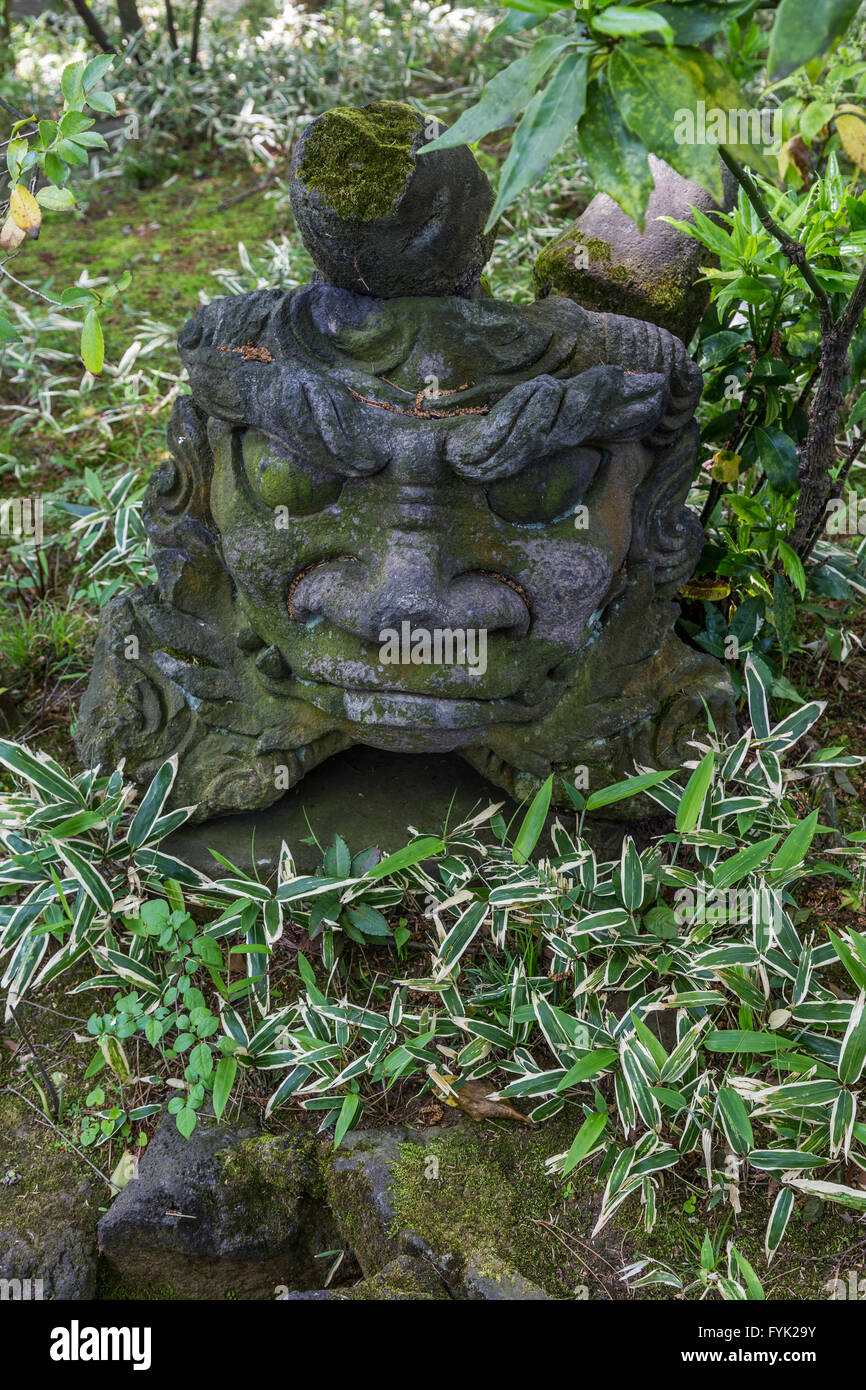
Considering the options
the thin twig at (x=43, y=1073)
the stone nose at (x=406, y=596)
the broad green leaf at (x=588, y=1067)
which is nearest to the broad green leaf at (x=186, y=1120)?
the thin twig at (x=43, y=1073)

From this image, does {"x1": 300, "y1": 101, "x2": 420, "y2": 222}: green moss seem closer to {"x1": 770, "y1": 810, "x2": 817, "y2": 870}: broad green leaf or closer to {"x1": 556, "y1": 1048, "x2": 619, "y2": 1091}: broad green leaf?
{"x1": 770, "y1": 810, "x2": 817, "y2": 870}: broad green leaf

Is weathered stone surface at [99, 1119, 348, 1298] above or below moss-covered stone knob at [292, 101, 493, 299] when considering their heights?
below

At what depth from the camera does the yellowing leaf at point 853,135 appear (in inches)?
65.3

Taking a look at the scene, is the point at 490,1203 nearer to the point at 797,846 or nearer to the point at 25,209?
the point at 797,846

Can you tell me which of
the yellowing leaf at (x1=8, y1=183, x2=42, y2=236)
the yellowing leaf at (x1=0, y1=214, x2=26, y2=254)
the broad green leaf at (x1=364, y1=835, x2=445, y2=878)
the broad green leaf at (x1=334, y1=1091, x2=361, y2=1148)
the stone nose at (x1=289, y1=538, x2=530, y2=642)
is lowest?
the broad green leaf at (x1=334, y1=1091, x2=361, y2=1148)

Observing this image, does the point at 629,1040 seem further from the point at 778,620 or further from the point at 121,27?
the point at 121,27

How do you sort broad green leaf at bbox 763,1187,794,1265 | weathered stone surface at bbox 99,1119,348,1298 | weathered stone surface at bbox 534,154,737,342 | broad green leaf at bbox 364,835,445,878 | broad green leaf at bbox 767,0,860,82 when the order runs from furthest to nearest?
weathered stone surface at bbox 534,154,737,342, broad green leaf at bbox 364,835,445,878, weathered stone surface at bbox 99,1119,348,1298, broad green leaf at bbox 763,1187,794,1265, broad green leaf at bbox 767,0,860,82

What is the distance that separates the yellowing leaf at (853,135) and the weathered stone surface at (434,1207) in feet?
6.26

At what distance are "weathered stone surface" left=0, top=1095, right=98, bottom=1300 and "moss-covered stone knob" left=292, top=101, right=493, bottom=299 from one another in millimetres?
1948

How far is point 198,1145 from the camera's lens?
2.25m

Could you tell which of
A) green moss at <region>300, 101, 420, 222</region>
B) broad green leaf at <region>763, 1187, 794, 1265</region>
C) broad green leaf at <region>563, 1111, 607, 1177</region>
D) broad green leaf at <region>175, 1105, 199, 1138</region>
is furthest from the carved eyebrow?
broad green leaf at <region>763, 1187, 794, 1265</region>

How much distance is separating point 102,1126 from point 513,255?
389cm

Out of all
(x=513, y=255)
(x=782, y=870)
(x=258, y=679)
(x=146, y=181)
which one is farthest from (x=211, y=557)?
(x=146, y=181)

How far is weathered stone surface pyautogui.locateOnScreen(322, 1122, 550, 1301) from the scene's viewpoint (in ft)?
6.64
